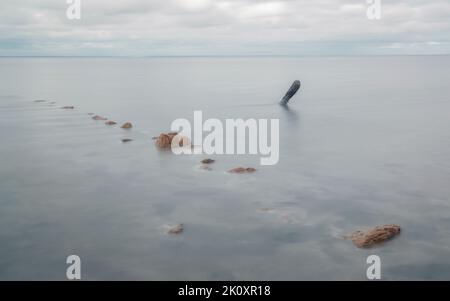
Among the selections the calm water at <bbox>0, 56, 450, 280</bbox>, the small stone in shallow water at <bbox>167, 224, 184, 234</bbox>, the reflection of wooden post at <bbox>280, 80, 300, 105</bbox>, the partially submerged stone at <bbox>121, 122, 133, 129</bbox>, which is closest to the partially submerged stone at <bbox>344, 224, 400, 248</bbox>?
the calm water at <bbox>0, 56, 450, 280</bbox>

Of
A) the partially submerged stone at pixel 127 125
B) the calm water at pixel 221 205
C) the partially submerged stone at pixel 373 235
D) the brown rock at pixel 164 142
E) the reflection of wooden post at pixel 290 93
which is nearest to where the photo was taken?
the calm water at pixel 221 205

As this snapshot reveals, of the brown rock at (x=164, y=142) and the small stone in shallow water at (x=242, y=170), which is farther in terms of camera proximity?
the brown rock at (x=164, y=142)

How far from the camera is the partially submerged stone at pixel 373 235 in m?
15.2

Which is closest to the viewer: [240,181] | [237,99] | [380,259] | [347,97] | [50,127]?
[380,259]

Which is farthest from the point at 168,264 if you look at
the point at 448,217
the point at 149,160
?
the point at 149,160

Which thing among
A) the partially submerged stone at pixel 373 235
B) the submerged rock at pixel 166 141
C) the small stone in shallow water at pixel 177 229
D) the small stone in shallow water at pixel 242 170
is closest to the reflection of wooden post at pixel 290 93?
the submerged rock at pixel 166 141

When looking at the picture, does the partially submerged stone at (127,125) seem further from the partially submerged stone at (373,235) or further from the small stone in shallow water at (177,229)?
the partially submerged stone at (373,235)

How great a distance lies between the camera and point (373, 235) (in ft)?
51.1

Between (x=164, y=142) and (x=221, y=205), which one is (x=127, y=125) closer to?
(x=164, y=142)

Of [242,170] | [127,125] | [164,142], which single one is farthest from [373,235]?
[127,125]

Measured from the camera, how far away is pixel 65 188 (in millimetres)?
21359

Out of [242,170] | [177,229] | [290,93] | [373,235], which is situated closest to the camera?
[373,235]
